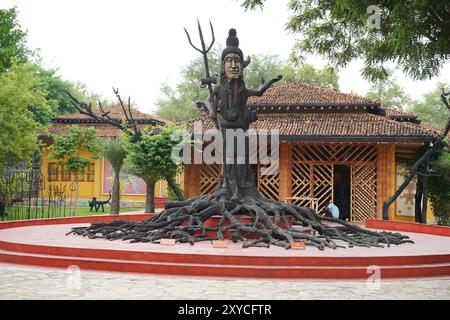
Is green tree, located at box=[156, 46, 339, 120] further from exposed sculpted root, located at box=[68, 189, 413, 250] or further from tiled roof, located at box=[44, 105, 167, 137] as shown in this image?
exposed sculpted root, located at box=[68, 189, 413, 250]

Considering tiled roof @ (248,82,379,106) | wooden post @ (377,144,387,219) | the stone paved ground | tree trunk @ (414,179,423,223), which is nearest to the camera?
the stone paved ground

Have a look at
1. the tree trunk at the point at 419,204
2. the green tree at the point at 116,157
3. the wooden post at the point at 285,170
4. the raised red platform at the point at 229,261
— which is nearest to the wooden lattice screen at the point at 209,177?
the wooden post at the point at 285,170

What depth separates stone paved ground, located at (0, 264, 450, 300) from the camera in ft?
19.5

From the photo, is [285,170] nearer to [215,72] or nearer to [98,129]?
[98,129]

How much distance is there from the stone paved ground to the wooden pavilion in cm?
1315

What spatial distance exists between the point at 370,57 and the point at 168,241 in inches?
211

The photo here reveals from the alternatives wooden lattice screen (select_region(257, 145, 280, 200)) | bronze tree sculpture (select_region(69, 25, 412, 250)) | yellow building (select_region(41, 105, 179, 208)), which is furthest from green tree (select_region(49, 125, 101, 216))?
bronze tree sculpture (select_region(69, 25, 412, 250))

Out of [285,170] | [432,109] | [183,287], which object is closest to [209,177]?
[285,170]

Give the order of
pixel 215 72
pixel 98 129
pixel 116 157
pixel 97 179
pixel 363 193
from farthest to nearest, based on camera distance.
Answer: pixel 215 72, pixel 98 129, pixel 97 179, pixel 116 157, pixel 363 193

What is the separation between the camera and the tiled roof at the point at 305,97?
22500 millimetres

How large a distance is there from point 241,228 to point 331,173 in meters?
12.3

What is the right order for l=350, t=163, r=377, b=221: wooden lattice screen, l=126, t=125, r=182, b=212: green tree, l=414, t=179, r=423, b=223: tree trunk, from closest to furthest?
l=126, t=125, r=182, b=212: green tree
l=350, t=163, r=377, b=221: wooden lattice screen
l=414, t=179, r=423, b=223: tree trunk

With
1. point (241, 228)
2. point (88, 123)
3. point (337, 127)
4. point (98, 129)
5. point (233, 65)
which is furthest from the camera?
point (88, 123)

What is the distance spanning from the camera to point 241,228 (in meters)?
9.44
